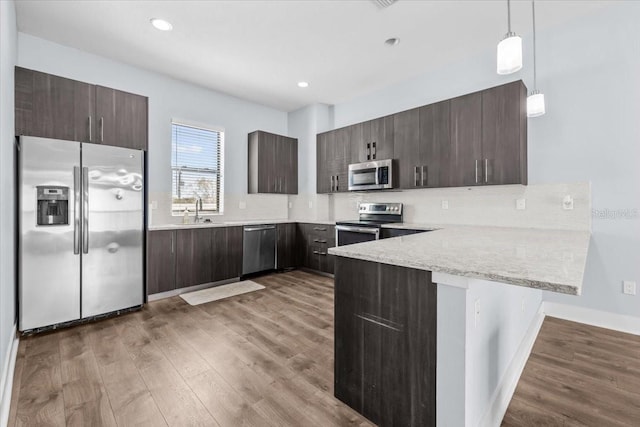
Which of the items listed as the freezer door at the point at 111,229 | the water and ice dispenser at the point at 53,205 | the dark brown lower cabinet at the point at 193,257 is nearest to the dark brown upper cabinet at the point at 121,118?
the freezer door at the point at 111,229

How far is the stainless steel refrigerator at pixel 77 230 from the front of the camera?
2557 mm

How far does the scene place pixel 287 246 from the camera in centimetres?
498

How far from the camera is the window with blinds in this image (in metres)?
4.25

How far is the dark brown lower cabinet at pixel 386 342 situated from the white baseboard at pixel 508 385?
14.8 inches

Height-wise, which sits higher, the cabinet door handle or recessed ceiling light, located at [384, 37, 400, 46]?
recessed ceiling light, located at [384, 37, 400, 46]

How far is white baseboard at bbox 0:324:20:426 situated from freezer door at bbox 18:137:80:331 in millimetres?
391

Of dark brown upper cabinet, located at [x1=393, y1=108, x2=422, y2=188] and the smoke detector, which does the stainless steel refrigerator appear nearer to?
the smoke detector

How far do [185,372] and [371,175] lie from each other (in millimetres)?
3212

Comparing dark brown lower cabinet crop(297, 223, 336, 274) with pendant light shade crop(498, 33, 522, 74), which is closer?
pendant light shade crop(498, 33, 522, 74)

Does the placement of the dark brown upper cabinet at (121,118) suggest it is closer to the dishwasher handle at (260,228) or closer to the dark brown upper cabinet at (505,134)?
the dishwasher handle at (260,228)

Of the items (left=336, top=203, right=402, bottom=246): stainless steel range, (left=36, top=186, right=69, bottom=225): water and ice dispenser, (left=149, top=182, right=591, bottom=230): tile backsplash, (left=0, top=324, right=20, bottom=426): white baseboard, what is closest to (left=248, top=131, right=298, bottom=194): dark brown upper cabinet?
(left=149, top=182, right=591, bottom=230): tile backsplash

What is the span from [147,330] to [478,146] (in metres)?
3.83

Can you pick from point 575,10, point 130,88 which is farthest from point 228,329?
point 575,10

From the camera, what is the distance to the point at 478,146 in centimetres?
324
